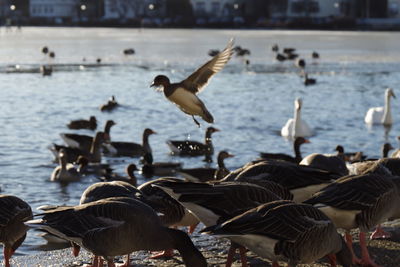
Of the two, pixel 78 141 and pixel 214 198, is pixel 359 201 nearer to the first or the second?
pixel 214 198

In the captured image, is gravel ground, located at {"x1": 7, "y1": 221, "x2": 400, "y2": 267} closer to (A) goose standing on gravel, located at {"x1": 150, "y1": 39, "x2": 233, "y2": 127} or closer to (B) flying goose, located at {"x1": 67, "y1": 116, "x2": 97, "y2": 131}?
(A) goose standing on gravel, located at {"x1": 150, "y1": 39, "x2": 233, "y2": 127}

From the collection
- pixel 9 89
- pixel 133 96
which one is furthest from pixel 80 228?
pixel 9 89

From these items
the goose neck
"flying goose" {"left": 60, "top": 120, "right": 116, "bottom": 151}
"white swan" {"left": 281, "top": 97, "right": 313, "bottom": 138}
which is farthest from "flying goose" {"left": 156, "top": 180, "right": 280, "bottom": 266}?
"white swan" {"left": 281, "top": 97, "right": 313, "bottom": 138}

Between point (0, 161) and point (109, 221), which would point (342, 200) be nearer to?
point (109, 221)

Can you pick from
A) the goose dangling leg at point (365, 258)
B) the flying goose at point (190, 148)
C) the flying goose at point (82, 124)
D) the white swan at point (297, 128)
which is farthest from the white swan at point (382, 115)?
the goose dangling leg at point (365, 258)

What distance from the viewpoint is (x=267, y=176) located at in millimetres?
7980

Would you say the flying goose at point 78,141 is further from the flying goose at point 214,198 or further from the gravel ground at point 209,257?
the flying goose at point 214,198

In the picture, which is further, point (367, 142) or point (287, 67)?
point (287, 67)

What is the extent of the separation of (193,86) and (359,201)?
2.34 meters

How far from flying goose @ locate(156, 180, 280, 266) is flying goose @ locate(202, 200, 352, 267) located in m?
0.42

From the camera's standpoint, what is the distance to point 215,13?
150375 millimetres

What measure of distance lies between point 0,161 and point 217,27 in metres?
117

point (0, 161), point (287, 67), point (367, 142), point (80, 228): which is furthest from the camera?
point (287, 67)

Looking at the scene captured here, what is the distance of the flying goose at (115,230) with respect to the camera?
6.23 metres
